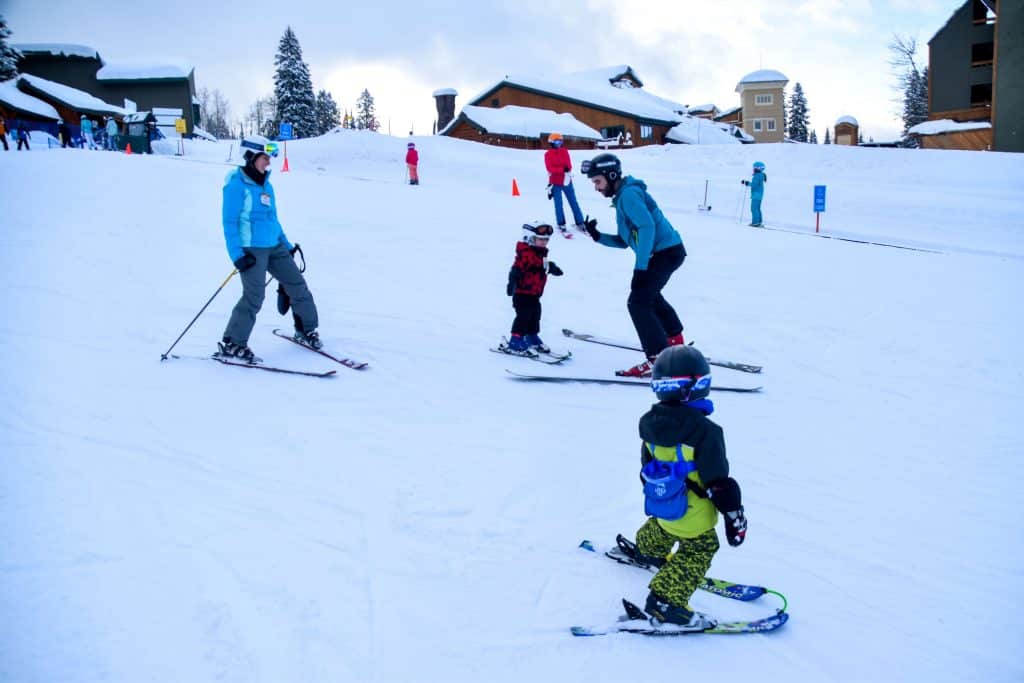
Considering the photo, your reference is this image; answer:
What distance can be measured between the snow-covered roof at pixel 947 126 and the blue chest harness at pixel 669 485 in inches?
1439

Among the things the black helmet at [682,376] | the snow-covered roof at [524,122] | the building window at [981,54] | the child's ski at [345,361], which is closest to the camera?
the black helmet at [682,376]

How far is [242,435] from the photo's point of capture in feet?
15.3

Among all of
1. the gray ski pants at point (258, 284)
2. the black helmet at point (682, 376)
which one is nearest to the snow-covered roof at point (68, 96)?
the gray ski pants at point (258, 284)

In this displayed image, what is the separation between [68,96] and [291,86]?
1634 cm

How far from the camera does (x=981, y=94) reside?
1447 inches

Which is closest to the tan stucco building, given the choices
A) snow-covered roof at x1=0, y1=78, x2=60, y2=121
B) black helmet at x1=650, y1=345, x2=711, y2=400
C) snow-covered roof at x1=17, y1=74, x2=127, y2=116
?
snow-covered roof at x1=17, y1=74, x2=127, y2=116

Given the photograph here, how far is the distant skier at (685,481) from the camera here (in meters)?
2.74

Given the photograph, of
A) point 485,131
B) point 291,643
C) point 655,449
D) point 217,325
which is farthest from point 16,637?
point 485,131

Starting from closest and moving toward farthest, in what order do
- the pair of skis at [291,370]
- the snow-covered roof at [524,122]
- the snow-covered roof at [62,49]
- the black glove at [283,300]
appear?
1. the pair of skis at [291,370]
2. the black glove at [283,300]
3. the snow-covered roof at [524,122]
4. the snow-covered roof at [62,49]

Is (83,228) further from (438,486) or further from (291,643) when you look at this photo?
(291,643)

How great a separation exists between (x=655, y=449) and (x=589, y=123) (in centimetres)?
4230

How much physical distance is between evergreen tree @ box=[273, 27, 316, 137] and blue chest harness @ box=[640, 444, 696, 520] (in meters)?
56.1

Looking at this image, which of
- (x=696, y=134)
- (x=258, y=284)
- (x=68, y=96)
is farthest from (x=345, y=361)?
(x=68, y=96)

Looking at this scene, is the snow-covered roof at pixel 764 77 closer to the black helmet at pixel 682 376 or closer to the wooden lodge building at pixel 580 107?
the wooden lodge building at pixel 580 107
